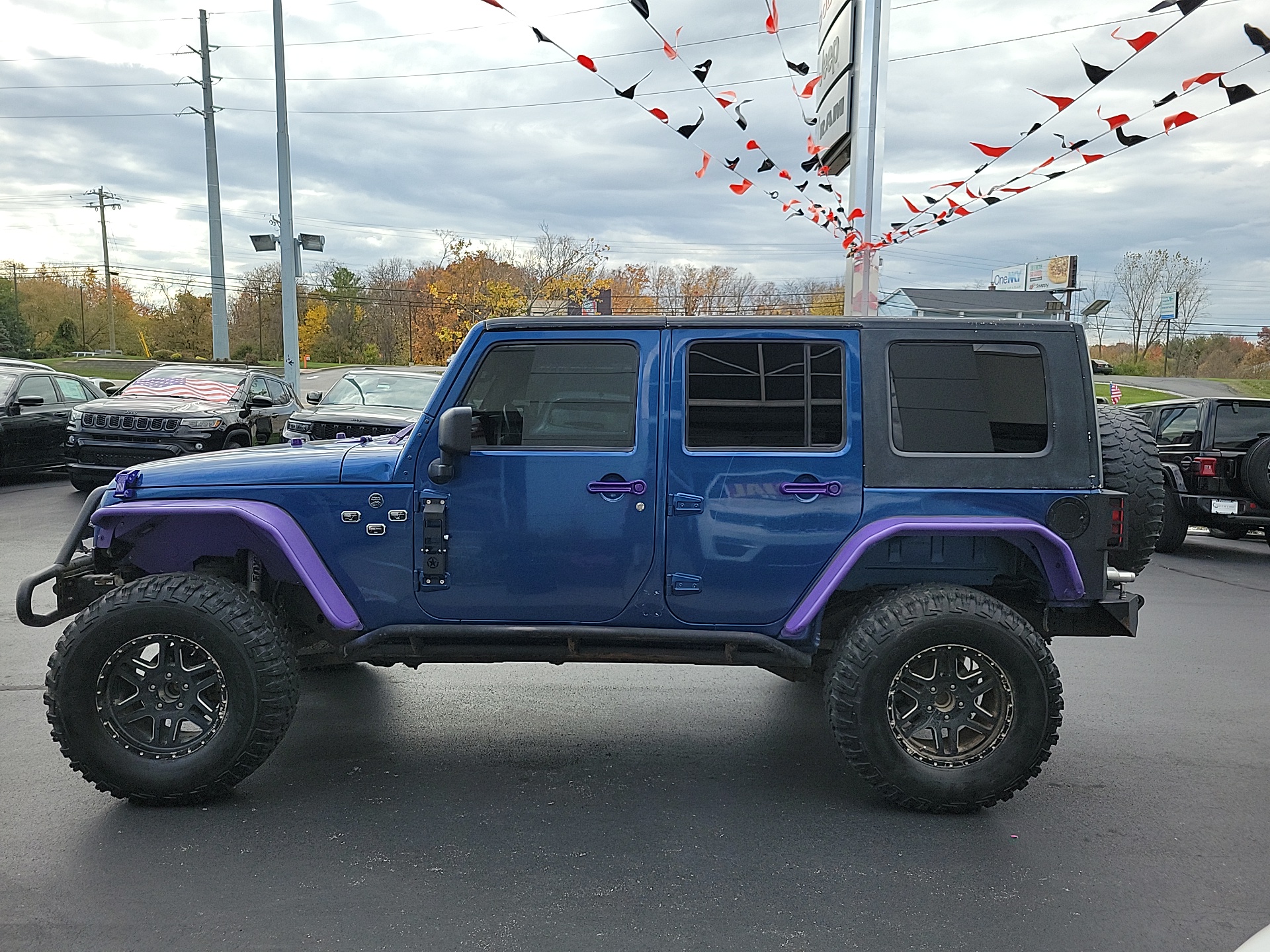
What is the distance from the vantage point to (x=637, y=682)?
18.4 ft

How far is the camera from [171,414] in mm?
11625

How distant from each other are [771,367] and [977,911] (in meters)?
2.14

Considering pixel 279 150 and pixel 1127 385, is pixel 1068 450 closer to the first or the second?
pixel 279 150

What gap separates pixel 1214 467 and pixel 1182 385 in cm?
4642

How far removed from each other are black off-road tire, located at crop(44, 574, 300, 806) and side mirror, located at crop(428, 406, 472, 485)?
37.6 inches

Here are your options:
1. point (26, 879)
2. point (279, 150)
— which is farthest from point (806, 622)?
point (279, 150)

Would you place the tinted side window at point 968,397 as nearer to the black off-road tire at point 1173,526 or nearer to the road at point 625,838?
the road at point 625,838

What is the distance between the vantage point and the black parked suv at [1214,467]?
10383mm

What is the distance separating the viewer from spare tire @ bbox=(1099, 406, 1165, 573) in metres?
4.21

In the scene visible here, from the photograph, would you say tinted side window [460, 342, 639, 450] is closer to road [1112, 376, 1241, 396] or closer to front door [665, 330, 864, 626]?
A: front door [665, 330, 864, 626]

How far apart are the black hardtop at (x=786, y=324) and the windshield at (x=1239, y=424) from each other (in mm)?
8144

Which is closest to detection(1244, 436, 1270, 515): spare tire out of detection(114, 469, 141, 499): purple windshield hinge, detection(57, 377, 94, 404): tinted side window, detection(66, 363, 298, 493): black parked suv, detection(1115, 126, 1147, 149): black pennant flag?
detection(1115, 126, 1147, 149): black pennant flag

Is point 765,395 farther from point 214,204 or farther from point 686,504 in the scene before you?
point 214,204

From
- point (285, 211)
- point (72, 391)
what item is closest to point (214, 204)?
point (285, 211)
